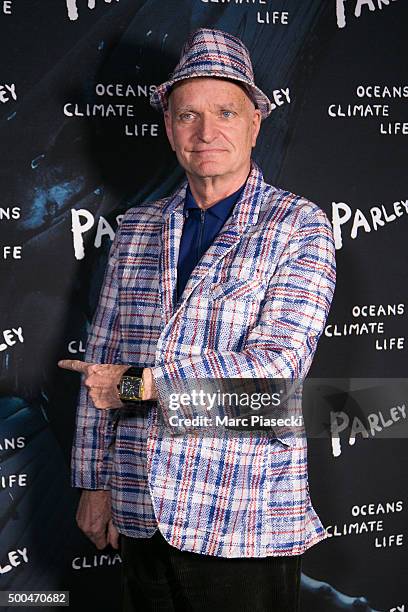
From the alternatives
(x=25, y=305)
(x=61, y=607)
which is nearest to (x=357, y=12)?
(x=25, y=305)

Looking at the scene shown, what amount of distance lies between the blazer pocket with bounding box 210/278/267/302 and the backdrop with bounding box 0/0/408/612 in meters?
0.67

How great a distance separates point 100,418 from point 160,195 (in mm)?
642

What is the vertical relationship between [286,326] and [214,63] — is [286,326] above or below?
below

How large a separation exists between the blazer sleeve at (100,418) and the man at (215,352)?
0.06 meters

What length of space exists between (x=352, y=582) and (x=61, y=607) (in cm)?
78

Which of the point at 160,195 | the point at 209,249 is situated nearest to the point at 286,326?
the point at 209,249

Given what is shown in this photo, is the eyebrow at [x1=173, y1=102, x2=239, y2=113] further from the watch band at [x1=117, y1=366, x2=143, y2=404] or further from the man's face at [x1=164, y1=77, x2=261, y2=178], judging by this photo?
the watch band at [x1=117, y1=366, x2=143, y2=404]

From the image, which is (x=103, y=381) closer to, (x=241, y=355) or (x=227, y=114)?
(x=241, y=355)

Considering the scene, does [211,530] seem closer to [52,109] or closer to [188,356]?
[188,356]

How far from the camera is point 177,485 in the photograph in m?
1.42

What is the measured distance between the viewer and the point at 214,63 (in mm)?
1494

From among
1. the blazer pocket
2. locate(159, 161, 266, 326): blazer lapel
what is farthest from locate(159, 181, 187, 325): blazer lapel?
the blazer pocket

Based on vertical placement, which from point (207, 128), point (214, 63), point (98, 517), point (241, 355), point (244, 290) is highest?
point (214, 63)

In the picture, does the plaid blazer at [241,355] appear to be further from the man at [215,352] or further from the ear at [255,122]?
the ear at [255,122]
